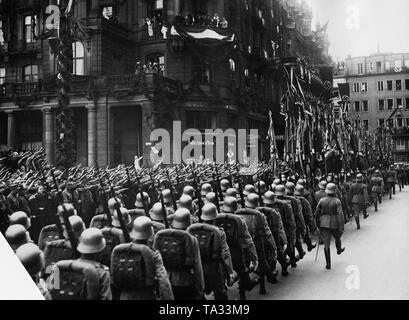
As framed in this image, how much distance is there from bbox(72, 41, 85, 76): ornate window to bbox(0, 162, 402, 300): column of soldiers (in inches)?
278

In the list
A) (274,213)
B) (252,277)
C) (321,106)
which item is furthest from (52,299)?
(321,106)

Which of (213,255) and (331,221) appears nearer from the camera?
(213,255)

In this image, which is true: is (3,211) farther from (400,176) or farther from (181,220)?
(400,176)

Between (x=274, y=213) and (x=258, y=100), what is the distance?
17.8 meters

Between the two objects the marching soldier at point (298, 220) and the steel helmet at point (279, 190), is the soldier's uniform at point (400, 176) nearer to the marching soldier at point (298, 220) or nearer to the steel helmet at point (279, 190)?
the marching soldier at point (298, 220)

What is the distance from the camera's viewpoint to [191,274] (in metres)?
5.41

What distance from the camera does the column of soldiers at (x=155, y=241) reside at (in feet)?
14.7

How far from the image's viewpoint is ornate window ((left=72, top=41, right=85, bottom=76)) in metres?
16.0

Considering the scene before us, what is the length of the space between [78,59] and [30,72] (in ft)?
5.76

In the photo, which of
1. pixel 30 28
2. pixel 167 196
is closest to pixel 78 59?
pixel 30 28

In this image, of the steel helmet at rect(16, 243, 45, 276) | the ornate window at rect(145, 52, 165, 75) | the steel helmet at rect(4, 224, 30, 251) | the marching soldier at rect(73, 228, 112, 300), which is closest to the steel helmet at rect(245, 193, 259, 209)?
the marching soldier at rect(73, 228, 112, 300)

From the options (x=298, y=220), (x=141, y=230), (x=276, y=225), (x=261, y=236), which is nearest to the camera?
(x=141, y=230)

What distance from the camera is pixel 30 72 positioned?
15.7 metres

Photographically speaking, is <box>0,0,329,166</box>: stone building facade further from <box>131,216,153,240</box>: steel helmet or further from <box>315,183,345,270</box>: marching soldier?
<box>131,216,153,240</box>: steel helmet
